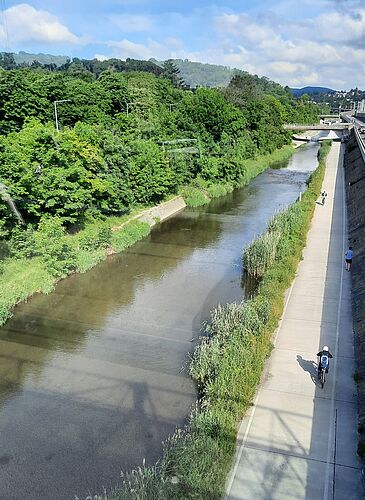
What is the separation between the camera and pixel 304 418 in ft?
34.2

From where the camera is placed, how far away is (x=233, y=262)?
930 inches

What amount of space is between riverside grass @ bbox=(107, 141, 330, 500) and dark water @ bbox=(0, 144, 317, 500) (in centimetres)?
85

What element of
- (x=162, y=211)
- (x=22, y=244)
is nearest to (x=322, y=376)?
(x=22, y=244)

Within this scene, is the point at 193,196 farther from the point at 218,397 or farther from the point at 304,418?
the point at 304,418

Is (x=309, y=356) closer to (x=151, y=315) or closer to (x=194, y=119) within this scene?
(x=151, y=315)

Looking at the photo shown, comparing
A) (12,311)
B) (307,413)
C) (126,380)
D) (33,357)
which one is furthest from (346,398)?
(12,311)

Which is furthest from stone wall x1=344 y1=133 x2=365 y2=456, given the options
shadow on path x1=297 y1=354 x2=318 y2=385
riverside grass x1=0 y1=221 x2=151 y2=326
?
riverside grass x1=0 y1=221 x2=151 y2=326

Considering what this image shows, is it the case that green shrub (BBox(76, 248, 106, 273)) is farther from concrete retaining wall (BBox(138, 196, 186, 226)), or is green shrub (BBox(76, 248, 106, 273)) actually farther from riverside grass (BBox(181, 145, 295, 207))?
riverside grass (BBox(181, 145, 295, 207))

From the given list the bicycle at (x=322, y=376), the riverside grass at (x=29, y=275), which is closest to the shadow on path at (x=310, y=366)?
the bicycle at (x=322, y=376)

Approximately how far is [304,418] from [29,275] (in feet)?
43.8

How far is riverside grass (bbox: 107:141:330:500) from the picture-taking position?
330 inches

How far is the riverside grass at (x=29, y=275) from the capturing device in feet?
59.2

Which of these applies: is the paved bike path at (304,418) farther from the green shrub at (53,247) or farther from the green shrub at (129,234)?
the green shrub at (129,234)

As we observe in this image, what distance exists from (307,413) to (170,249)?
1637cm
